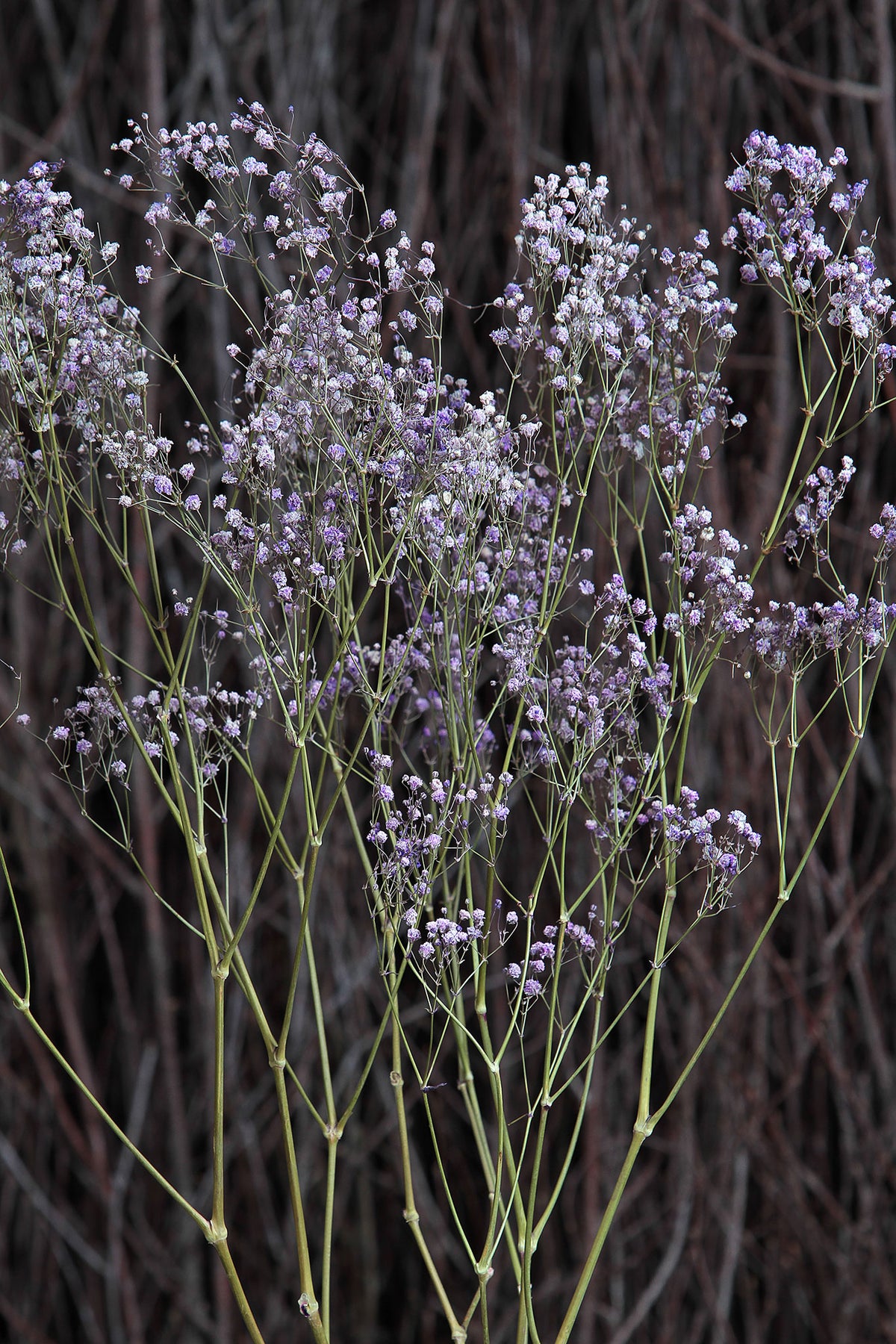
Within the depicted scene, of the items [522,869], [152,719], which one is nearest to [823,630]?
[152,719]

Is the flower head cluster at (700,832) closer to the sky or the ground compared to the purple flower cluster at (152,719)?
closer to the ground

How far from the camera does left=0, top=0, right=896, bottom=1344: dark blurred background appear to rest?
1092mm

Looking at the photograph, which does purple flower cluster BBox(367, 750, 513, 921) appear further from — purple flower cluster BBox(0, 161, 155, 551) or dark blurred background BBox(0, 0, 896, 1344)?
dark blurred background BBox(0, 0, 896, 1344)

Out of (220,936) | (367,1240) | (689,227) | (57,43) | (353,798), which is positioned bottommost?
(367,1240)

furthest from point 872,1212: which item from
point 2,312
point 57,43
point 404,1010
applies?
point 57,43

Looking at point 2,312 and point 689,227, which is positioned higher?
point 689,227

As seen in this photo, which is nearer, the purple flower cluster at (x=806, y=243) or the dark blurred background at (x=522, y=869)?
the purple flower cluster at (x=806, y=243)

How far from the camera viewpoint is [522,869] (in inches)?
44.5

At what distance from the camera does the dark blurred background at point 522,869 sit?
3.58 ft

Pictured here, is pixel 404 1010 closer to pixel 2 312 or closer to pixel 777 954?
pixel 777 954

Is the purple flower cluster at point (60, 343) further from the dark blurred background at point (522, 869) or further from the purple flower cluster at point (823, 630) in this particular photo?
the dark blurred background at point (522, 869)

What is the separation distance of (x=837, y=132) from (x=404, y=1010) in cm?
90

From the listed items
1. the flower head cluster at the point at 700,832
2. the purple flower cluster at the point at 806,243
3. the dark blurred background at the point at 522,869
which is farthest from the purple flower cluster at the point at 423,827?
the dark blurred background at the point at 522,869

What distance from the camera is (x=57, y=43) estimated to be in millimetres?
1176
